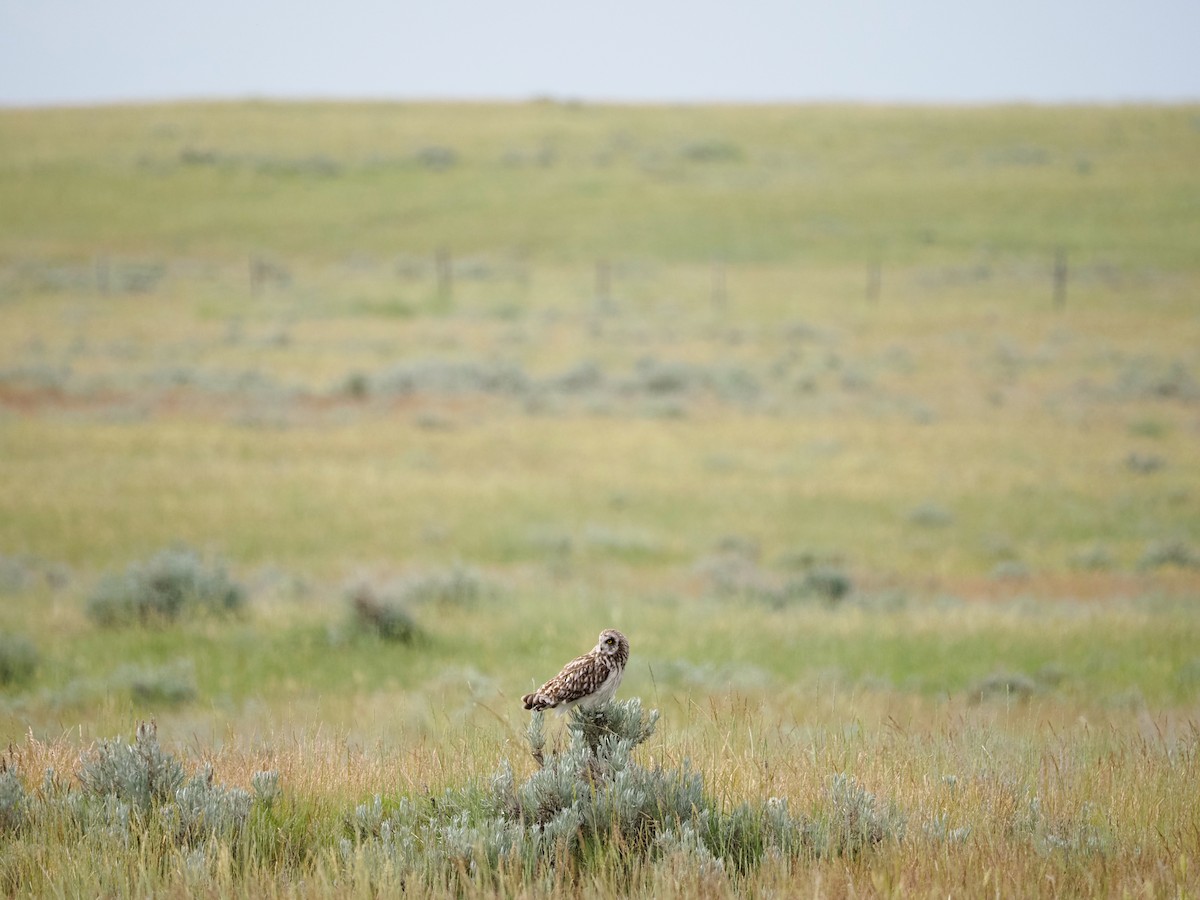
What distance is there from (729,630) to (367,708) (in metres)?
3.67

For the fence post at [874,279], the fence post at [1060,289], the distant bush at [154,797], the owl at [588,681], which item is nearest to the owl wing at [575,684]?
the owl at [588,681]

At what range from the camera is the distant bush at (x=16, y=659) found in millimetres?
8523

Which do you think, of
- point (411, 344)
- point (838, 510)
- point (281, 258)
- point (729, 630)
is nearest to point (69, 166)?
point (281, 258)

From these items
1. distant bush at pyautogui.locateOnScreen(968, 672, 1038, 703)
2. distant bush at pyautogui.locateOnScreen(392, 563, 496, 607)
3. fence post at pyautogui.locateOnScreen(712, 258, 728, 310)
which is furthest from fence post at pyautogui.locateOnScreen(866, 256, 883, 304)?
distant bush at pyautogui.locateOnScreen(968, 672, 1038, 703)

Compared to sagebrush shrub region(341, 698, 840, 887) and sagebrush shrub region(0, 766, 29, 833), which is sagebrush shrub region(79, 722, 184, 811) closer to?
sagebrush shrub region(0, 766, 29, 833)

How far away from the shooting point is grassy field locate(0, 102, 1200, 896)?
13.0 feet

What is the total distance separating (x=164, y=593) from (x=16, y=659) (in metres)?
1.85

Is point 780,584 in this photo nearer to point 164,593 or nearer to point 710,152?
point 164,593

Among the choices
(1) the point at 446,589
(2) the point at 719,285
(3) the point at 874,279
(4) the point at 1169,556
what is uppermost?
(3) the point at 874,279

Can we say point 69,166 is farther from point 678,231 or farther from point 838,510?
point 838,510

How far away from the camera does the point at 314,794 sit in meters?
4.42

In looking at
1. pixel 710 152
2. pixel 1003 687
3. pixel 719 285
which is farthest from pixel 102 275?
pixel 1003 687

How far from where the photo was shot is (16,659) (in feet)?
28.2

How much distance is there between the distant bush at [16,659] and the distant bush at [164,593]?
1242 mm
